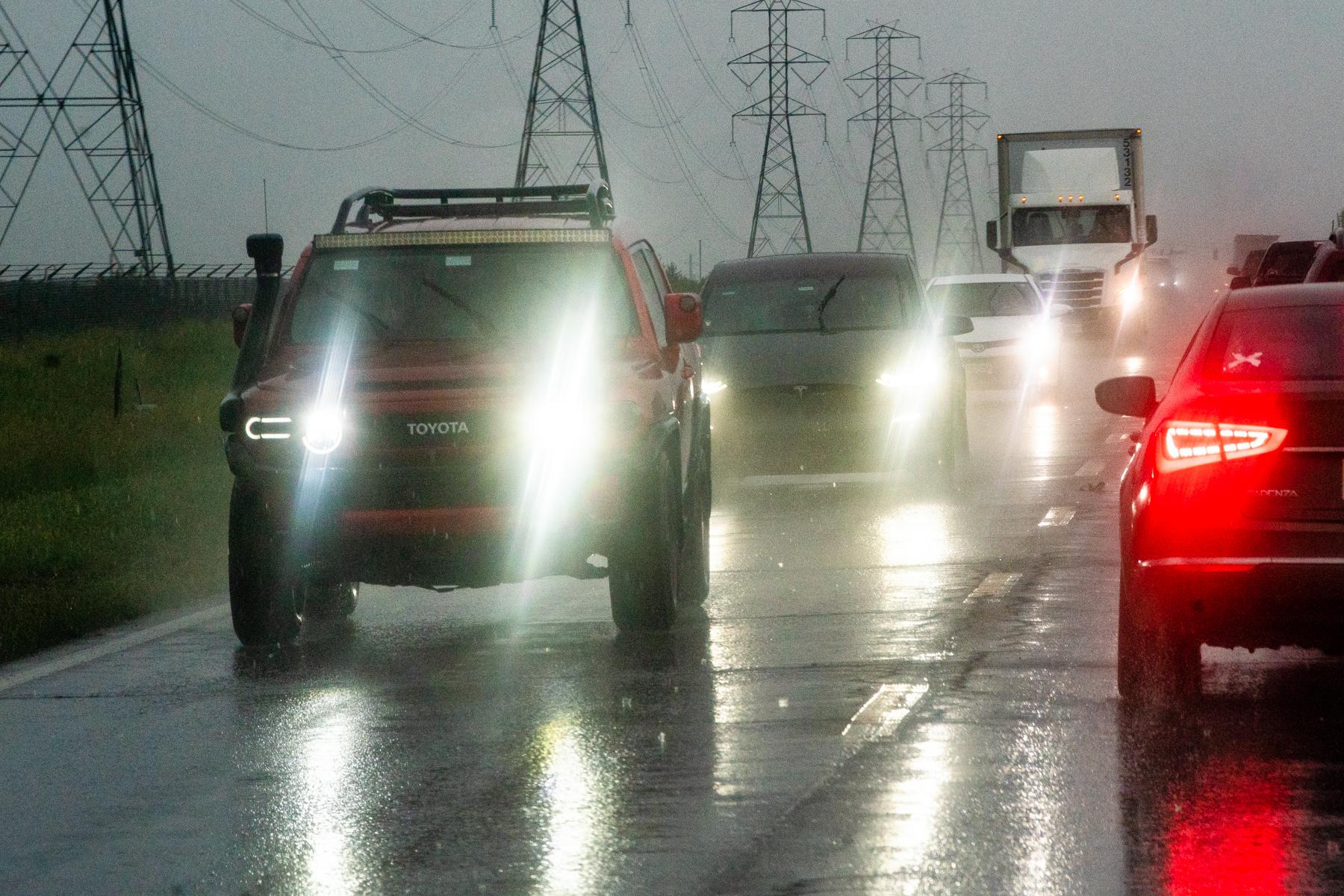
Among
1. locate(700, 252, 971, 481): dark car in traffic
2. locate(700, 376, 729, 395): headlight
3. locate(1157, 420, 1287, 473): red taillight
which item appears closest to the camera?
locate(1157, 420, 1287, 473): red taillight

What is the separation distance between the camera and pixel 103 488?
19.4 m

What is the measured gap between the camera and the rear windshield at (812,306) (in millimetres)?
18578

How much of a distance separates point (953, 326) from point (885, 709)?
35.5ft

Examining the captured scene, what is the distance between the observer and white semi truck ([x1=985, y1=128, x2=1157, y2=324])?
47438 mm

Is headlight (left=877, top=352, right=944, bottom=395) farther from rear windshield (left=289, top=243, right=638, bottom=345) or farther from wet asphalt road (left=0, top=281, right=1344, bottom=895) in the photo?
rear windshield (left=289, top=243, right=638, bottom=345)

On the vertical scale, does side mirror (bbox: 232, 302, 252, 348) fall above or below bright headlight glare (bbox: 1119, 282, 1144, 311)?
below

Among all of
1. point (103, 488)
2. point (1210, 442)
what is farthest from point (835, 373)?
point (1210, 442)

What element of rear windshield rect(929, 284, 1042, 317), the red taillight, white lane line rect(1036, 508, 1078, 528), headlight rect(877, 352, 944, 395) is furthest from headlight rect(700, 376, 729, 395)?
rear windshield rect(929, 284, 1042, 317)

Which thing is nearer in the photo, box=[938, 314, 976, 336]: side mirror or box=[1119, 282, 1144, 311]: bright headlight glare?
box=[938, 314, 976, 336]: side mirror

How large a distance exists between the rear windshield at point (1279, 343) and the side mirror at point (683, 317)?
11.2 ft

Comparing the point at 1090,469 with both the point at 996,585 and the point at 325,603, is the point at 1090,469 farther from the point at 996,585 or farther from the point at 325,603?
the point at 325,603

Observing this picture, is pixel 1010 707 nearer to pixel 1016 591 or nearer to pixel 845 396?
pixel 1016 591

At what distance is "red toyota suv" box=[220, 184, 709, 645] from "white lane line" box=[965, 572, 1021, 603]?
5.26 ft

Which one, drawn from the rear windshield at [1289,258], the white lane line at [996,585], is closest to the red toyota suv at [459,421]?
the white lane line at [996,585]
